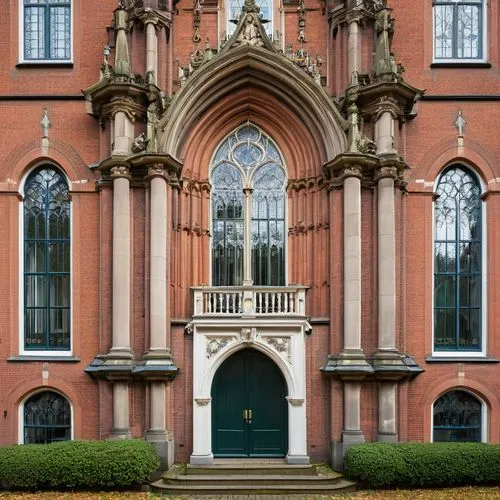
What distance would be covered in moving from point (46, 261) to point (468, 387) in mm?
11361

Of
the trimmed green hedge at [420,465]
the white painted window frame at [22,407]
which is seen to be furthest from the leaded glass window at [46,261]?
the trimmed green hedge at [420,465]

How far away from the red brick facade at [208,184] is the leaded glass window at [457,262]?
298mm

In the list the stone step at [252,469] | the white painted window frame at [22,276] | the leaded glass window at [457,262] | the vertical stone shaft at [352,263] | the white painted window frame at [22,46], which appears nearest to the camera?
the stone step at [252,469]

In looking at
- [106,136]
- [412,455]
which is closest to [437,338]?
[412,455]

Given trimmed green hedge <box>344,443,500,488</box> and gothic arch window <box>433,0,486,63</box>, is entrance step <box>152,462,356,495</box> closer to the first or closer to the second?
trimmed green hedge <box>344,443,500,488</box>

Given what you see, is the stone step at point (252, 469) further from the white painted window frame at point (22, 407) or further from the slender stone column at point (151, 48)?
the slender stone column at point (151, 48)

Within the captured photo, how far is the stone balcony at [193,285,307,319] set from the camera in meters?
15.4

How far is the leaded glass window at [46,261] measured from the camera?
52.5 ft

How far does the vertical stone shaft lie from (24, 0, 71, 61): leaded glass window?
850cm

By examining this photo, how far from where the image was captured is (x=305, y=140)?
1628cm

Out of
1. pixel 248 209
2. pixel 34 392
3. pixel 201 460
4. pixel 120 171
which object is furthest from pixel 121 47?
pixel 201 460

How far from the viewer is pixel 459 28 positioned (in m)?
16.5

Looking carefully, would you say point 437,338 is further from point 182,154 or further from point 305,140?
point 182,154

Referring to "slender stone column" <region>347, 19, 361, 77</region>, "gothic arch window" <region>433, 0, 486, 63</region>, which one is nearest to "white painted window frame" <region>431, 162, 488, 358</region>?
"gothic arch window" <region>433, 0, 486, 63</region>
